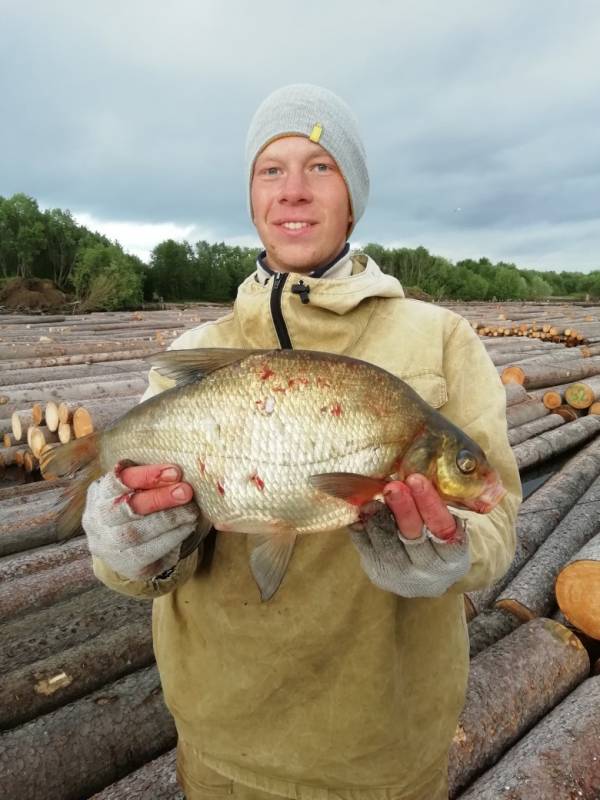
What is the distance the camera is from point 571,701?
269 cm

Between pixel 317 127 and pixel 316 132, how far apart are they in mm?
20

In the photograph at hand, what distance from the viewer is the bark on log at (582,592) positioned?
3.27 metres

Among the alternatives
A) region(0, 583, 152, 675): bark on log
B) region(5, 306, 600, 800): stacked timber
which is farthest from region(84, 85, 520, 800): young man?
region(0, 583, 152, 675): bark on log

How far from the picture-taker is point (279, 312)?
65.0 inches

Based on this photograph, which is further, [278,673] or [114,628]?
[114,628]

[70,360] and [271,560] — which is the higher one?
[271,560]

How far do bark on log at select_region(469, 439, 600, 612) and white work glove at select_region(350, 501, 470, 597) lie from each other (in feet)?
7.99

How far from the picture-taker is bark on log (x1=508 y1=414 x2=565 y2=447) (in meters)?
8.28

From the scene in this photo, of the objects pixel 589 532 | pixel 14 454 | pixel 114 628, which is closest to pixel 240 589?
pixel 114 628

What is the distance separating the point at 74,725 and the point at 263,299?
2086mm

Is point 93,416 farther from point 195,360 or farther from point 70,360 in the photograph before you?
point 195,360

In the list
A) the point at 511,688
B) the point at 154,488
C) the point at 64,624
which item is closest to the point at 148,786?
the point at 64,624

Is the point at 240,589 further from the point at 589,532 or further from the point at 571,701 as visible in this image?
the point at 589,532

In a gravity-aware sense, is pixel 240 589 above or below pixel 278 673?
above
